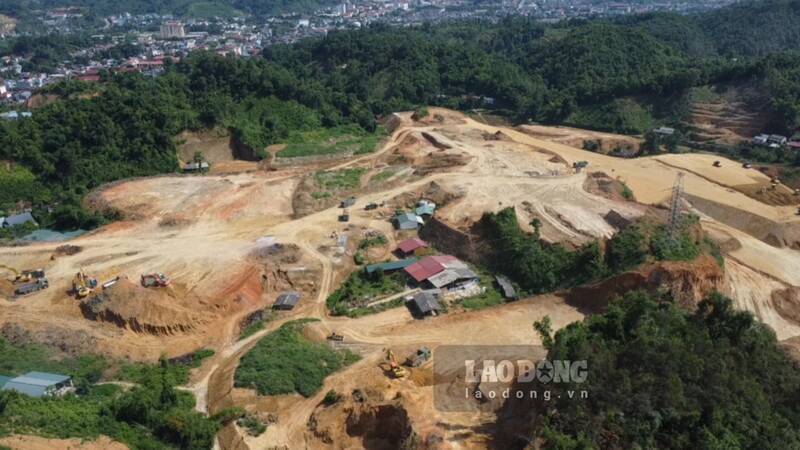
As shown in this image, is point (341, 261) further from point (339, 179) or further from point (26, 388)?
point (26, 388)

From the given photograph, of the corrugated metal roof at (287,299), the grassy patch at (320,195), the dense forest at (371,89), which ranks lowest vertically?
the corrugated metal roof at (287,299)

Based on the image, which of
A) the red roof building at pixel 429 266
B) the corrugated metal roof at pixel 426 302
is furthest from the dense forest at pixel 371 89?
the corrugated metal roof at pixel 426 302

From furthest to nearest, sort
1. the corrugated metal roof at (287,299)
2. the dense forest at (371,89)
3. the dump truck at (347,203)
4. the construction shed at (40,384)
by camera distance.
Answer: the dense forest at (371,89), the dump truck at (347,203), the corrugated metal roof at (287,299), the construction shed at (40,384)

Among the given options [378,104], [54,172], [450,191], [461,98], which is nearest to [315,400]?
[450,191]

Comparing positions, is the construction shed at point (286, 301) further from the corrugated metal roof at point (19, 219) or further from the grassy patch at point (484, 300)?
the corrugated metal roof at point (19, 219)

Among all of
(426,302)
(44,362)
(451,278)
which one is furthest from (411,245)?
(44,362)

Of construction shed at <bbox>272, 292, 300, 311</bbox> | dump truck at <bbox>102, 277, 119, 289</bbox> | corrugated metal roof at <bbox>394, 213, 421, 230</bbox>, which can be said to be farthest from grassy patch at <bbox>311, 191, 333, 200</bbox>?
dump truck at <bbox>102, 277, 119, 289</bbox>

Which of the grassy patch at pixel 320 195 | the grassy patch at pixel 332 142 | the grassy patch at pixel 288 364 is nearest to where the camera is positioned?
the grassy patch at pixel 288 364
